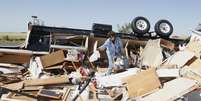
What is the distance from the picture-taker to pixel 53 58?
517 inches

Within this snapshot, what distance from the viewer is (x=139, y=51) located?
1526 cm

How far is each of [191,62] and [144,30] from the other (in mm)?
4729

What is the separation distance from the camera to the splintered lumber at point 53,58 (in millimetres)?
13094

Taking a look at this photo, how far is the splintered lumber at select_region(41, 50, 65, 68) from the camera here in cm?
1309

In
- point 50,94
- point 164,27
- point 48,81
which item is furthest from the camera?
point 164,27

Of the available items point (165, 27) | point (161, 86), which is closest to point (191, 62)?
point (161, 86)

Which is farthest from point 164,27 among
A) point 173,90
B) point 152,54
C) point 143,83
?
point 173,90

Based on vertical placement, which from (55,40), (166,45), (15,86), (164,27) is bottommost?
(15,86)

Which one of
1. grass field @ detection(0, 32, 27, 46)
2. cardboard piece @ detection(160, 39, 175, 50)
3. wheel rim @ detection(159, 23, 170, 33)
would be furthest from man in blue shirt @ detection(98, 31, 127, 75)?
grass field @ detection(0, 32, 27, 46)

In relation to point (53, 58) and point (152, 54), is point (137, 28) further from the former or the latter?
point (53, 58)

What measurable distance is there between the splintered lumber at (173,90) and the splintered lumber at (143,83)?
0.75 ft

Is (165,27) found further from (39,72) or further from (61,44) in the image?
(39,72)

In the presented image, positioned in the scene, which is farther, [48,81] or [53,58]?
[53,58]

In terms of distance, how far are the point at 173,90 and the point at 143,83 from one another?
35.3 inches
